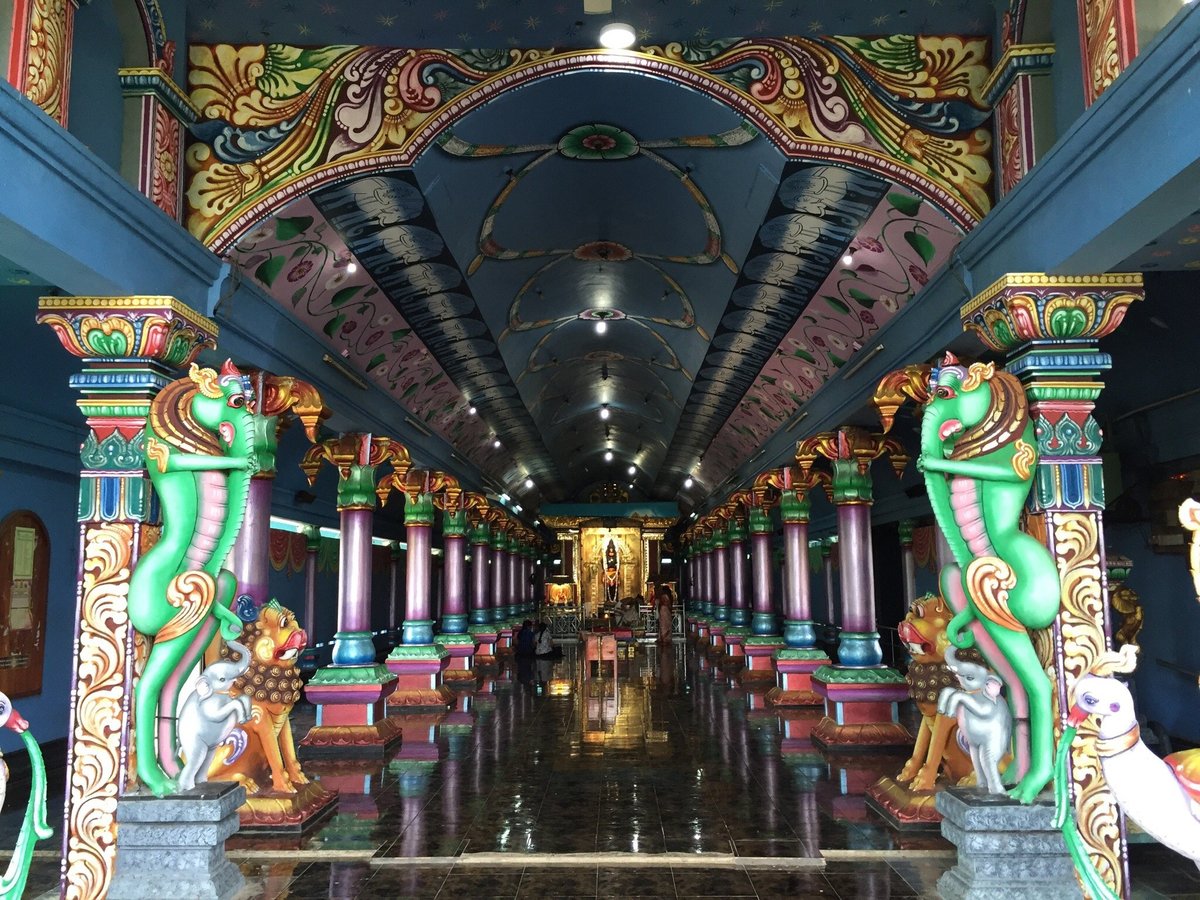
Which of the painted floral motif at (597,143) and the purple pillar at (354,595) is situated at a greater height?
the painted floral motif at (597,143)

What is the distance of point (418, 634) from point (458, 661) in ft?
10.9

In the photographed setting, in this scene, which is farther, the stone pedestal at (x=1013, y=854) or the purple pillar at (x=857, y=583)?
the purple pillar at (x=857, y=583)

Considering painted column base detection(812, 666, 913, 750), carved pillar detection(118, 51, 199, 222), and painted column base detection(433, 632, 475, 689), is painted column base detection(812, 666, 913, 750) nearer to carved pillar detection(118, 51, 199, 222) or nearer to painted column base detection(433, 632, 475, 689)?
painted column base detection(433, 632, 475, 689)

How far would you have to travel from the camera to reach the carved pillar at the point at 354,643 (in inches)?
375

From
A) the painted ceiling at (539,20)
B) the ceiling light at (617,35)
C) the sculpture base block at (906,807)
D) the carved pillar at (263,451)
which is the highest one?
the painted ceiling at (539,20)

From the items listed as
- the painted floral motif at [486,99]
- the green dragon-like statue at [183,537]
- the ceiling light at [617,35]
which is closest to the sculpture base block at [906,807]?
the painted floral motif at [486,99]

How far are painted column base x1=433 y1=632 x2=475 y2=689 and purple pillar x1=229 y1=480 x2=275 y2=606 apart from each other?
8396 mm

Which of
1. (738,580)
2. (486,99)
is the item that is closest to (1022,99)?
(486,99)

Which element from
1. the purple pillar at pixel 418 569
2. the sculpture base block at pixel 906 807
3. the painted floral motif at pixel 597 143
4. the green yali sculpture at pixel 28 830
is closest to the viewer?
the green yali sculpture at pixel 28 830

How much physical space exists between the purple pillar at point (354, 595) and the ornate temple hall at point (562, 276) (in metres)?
0.05

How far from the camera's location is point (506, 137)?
738 centimetres

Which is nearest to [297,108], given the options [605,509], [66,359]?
[66,359]

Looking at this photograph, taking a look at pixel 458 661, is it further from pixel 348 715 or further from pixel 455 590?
pixel 348 715

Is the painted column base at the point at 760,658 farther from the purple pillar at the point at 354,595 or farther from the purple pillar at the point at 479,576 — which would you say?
the purple pillar at the point at 354,595
